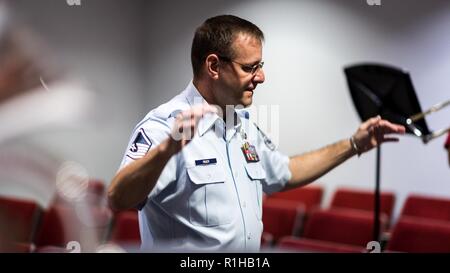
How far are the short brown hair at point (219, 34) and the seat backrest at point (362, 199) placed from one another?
1831mm

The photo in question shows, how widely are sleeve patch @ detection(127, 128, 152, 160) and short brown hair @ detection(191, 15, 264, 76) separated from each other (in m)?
0.13

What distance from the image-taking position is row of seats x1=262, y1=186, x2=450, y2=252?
1.51m

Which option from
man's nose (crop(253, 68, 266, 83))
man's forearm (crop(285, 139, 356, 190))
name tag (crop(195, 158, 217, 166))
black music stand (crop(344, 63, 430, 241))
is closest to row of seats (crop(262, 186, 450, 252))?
man's forearm (crop(285, 139, 356, 190))

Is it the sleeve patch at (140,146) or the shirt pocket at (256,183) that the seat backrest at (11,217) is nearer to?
the sleeve patch at (140,146)

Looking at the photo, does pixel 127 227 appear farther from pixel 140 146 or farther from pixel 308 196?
pixel 308 196

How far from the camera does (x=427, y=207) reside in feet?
7.38

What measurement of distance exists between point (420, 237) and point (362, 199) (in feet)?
3.06

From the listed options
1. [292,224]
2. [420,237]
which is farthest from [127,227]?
[292,224]

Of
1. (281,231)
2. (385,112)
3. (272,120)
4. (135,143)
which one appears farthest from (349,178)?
(135,143)

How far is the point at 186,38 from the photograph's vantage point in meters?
0.82

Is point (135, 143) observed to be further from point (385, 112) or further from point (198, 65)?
point (385, 112)

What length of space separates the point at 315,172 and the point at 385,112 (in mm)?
293

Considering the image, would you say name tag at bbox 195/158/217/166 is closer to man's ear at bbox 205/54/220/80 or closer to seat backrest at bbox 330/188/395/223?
man's ear at bbox 205/54/220/80

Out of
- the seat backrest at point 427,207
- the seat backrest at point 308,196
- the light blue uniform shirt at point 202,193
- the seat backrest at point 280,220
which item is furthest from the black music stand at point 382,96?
the seat backrest at point 308,196
